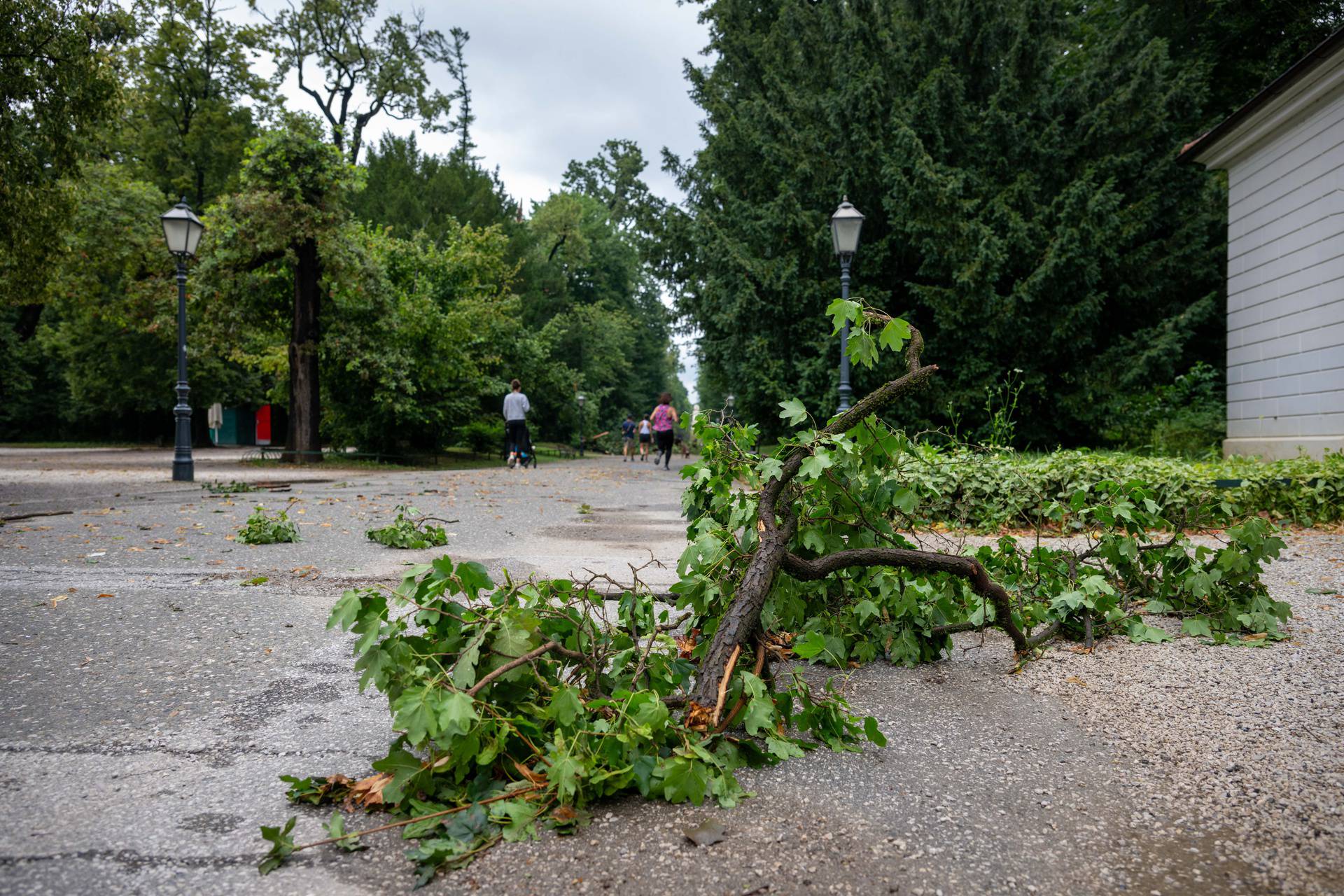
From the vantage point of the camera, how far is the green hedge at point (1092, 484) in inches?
302

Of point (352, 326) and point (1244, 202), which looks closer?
point (1244, 202)

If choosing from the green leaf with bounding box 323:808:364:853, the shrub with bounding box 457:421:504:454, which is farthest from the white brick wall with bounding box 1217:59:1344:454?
the shrub with bounding box 457:421:504:454

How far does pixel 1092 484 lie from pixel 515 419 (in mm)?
13325

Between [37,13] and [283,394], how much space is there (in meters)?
13.8

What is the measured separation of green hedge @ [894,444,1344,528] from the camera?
302 inches

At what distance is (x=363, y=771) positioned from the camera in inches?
96.7

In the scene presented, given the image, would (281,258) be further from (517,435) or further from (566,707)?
(566,707)

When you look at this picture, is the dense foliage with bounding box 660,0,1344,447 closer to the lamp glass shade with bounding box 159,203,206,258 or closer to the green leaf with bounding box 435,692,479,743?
the lamp glass shade with bounding box 159,203,206,258

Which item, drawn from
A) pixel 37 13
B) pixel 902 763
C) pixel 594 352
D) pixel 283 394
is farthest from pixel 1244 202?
pixel 594 352

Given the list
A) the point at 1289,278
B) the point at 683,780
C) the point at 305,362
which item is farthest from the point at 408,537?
the point at 305,362

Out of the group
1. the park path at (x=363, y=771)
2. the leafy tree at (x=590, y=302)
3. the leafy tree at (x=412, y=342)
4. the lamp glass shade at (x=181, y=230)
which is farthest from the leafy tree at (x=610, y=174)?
the park path at (x=363, y=771)

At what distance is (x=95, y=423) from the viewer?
3869 cm

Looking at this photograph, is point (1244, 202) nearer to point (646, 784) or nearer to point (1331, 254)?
point (1331, 254)

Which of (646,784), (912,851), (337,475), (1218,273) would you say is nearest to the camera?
(912,851)
